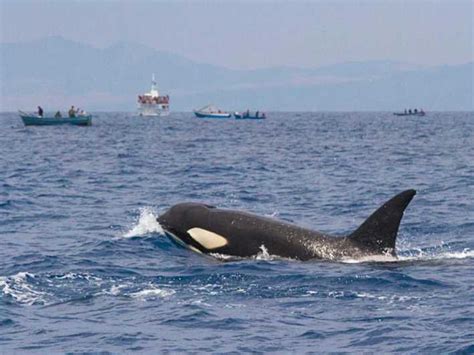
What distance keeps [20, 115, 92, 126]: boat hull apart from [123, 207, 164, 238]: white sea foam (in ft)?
231

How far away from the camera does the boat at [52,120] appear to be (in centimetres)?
8988

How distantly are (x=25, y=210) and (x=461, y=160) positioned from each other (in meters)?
24.0

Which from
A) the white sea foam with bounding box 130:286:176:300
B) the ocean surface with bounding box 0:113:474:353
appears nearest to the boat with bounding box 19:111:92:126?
the ocean surface with bounding box 0:113:474:353

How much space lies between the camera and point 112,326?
1119cm

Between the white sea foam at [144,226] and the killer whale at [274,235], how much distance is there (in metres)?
1.44

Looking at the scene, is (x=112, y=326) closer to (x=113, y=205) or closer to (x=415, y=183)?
(x=113, y=205)

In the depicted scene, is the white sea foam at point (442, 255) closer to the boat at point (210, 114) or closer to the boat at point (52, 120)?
the boat at point (52, 120)

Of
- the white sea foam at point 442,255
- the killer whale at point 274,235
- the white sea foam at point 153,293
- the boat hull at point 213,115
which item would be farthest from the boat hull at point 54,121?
the boat hull at point 213,115

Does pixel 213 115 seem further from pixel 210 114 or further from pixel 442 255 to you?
pixel 442 255

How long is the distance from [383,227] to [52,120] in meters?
78.2

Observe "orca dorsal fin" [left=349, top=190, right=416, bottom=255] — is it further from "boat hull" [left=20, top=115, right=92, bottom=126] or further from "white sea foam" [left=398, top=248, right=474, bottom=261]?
"boat hull" [left=20, top=115, right=92, bottom=126]

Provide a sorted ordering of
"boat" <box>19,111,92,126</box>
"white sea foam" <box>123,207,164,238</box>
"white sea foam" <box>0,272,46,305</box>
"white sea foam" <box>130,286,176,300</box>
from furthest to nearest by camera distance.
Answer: "boat" <box>19,111,92,126</box>, "white sea foam" <box>123,207,164,238</box>, "white sea foam" <box>130,286,176,300</box>, "white sea foam" <box>0,272,46,305</box>

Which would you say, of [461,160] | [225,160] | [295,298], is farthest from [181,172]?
[295,298]

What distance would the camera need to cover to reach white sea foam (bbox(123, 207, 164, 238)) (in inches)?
728
